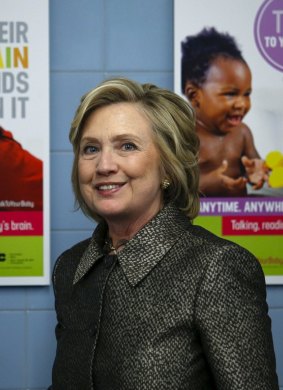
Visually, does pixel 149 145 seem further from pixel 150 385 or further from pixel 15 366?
A: pixel 15 366

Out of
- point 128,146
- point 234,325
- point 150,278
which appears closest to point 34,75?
point 128,146

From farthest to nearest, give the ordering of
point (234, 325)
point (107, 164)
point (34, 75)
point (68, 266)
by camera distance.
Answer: point (34, 75) → point (68, 266) → point (107, 164) → point (234, 325)

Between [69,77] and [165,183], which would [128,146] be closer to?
[165,183]

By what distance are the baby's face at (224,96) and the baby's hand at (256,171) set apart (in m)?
0.11

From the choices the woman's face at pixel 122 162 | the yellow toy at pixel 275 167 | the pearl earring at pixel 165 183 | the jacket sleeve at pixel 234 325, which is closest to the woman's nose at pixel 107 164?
the woman's face at pixel 122 162

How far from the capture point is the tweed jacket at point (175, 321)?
0.86 metres

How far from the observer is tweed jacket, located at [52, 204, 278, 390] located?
865 millimetres

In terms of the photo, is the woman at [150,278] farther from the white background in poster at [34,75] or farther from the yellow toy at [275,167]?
the yellow toy at [275,167]

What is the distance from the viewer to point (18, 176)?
5.36 ft

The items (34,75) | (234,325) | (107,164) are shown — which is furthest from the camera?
(34,75)

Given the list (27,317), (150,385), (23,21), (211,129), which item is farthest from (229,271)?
(23,21)

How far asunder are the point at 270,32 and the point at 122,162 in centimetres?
88

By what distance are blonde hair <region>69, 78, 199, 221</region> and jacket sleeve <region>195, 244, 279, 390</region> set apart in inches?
7.6

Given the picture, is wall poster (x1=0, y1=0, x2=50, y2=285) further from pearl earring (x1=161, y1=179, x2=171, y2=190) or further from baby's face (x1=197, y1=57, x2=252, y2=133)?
Answer: pearl earring (x1=161, y1=179, x2=171, y2=190)
